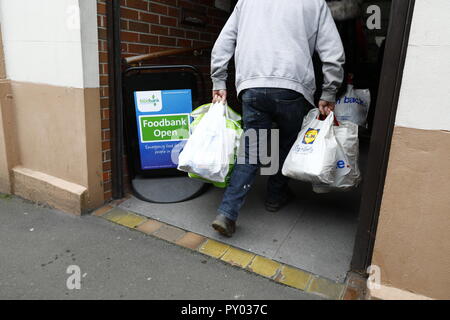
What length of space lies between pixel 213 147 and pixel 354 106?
131cm

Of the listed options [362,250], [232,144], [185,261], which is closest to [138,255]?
[185,261]

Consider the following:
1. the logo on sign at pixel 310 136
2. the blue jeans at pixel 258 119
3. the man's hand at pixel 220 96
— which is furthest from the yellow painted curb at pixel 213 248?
the man's hand at pixel 220 96

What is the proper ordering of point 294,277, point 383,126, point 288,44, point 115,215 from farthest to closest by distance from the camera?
point 115,215
point 288,44
point 294,277
point 383,126

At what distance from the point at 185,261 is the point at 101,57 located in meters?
1.69

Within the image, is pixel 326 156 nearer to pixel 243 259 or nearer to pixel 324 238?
pixel 324 238

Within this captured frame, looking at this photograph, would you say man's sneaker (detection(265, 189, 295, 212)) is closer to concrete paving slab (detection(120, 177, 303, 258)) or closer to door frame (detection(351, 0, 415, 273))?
concrete paving slab (detection(120, 177, 303, 258))

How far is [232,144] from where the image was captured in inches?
96.3

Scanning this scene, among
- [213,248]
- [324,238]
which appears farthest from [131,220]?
[324,238]

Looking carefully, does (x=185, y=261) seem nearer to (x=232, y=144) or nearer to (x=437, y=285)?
(x=232, y=144)

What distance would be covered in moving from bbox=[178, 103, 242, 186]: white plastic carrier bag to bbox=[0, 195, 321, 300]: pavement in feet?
1.83

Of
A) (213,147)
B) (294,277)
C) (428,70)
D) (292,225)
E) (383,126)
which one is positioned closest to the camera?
(428,70)

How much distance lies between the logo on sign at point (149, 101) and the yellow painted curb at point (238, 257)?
1.46 m

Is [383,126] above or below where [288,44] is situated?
below

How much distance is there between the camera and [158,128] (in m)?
3.18
